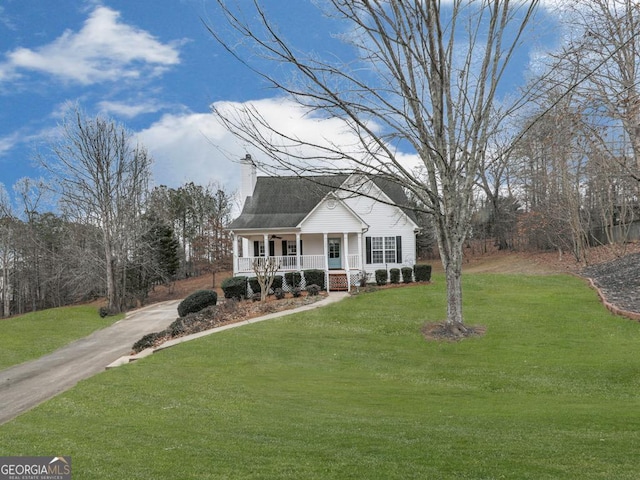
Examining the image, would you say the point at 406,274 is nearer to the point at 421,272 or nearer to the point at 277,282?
the point at 421,272

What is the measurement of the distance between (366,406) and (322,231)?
740 inches

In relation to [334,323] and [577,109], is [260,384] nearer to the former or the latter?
[334,323]

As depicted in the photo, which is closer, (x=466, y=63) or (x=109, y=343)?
(x=466, y=63)

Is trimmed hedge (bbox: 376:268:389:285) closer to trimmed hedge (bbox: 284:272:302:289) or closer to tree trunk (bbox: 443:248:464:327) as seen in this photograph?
trimmed hedge (bbox: 284:272:302:289)

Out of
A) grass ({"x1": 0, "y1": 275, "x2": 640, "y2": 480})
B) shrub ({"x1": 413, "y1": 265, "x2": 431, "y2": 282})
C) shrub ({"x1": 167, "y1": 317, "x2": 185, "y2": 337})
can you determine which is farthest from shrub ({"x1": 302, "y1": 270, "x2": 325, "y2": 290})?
shrub ({"x1": 167, "y1": 317, "x2": 185, "y2": 337})

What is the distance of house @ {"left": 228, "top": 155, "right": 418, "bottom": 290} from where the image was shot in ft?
85.3

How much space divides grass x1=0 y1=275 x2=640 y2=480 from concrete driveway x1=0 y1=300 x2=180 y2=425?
3.28ft

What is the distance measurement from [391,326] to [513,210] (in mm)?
31496

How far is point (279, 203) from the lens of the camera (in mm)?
29141

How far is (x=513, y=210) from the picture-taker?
43062 mm

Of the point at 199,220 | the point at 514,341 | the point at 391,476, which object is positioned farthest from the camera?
the point at 199,220

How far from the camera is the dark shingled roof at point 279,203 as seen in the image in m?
27.1

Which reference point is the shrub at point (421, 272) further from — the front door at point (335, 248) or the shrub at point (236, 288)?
the shrub at point (236, 288)

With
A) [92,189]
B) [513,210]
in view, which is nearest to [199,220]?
[92,189]
